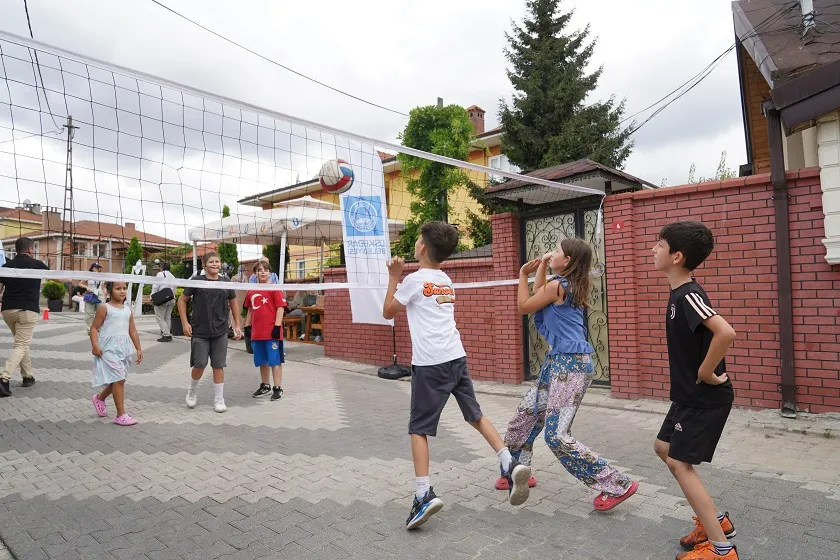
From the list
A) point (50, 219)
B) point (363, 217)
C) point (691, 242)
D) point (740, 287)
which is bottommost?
point (740, 287)

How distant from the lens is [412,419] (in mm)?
3088

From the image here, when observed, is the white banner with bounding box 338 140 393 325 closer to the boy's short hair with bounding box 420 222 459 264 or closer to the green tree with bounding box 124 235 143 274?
the green tree with bounding box 124 235 143 274

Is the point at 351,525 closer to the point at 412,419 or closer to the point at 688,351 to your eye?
the point at 412,419

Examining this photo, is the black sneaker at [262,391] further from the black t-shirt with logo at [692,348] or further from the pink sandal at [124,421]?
the black t-shirt with logo at [692,348]

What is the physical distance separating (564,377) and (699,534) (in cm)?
101

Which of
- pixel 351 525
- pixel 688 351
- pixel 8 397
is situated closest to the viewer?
pixel 688 351

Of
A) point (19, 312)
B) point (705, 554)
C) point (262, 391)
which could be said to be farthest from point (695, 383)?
point (19, 312)

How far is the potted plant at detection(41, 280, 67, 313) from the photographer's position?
27.3 metres

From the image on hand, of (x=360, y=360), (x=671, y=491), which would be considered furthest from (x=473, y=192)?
(x=671, y=491)

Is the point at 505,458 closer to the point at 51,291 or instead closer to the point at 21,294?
the point at 21,294

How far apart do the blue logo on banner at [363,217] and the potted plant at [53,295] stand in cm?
2652

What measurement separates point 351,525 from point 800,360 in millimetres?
4595

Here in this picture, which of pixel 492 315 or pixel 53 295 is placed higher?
pixel 53 295

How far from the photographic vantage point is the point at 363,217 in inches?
285
